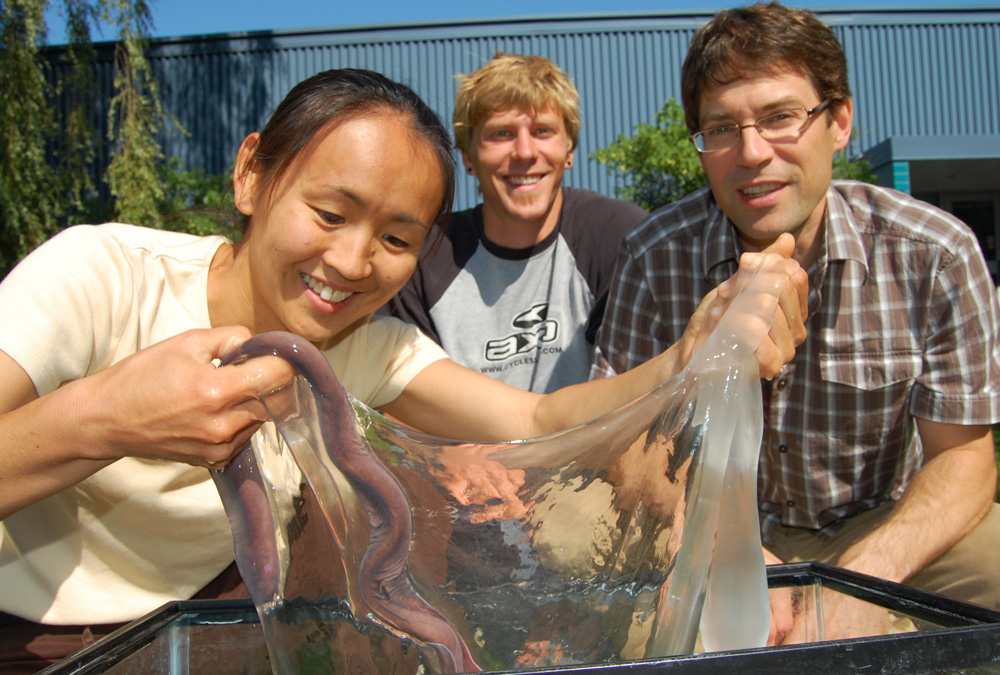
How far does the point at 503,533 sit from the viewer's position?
3.18 ft

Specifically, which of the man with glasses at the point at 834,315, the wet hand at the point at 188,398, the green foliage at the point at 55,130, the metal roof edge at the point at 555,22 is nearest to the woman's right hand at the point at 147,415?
the wet hand at the point at 188,398

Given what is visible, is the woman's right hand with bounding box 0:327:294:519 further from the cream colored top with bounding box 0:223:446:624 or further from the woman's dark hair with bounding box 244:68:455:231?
the woman's dark hair with bounding box 244:68:455:231

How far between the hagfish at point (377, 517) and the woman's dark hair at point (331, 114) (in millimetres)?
636

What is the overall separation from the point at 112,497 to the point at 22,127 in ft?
22.7

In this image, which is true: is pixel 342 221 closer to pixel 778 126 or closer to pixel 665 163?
pixel 778 126

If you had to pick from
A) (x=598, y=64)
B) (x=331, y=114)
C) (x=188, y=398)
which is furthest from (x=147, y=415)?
(x=598, y=64)

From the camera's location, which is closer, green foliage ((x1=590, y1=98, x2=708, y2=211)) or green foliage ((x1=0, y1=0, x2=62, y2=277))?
green foliage ((x1=0, y1=0, x2=62, y2=277))

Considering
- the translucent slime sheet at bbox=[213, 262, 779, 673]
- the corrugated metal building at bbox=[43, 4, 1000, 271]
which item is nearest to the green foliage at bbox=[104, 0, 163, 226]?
the corrugated metal building at bbox=[43, 4, 1000, 271]

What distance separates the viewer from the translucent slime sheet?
0.89m

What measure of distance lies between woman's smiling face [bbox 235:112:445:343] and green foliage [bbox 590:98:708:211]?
6631 millimetres

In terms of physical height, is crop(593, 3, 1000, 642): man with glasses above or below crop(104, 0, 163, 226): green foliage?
below

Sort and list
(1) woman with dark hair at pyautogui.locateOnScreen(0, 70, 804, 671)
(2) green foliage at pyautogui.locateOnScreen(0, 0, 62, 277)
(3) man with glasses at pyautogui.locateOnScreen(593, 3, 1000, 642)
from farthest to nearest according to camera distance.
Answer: (2) green foliage at pyautogui.locateOnScreen(0, 0, 62, 277) < (3) man with glasses at pyautogui.locateOnScreen(593, 3, 1000, 642) < (1) woman with dark hair at pyautogui.locateOnScreen(0, 70, 804, 671)

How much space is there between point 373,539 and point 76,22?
860 cm

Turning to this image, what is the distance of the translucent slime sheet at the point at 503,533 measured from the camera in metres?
0.89
